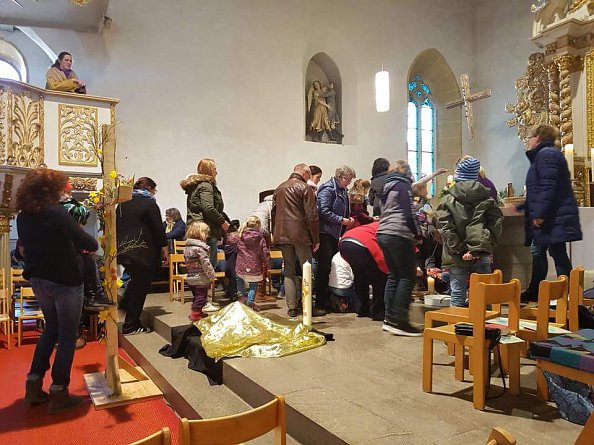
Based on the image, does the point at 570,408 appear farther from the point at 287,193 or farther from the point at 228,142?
the point at 228,142

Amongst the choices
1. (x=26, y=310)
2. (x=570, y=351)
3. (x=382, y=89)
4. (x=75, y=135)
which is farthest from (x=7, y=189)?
(x=570, y=351)

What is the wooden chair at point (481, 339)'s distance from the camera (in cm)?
266

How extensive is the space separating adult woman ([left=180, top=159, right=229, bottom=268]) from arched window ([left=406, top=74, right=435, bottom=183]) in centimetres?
824

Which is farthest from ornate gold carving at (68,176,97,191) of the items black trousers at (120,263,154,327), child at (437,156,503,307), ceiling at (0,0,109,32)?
child at (437,156,503,307)

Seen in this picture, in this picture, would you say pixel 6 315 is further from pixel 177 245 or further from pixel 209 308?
pixel 177 245

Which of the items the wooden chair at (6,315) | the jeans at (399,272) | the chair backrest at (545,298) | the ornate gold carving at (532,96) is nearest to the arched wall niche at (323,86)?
the ornate gold carving at (532,96)

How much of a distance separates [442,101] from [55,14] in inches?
359

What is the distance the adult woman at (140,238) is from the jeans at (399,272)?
2251mm

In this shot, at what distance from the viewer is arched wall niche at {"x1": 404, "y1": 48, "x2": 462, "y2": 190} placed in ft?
42.1

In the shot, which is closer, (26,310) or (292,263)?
(292,263)

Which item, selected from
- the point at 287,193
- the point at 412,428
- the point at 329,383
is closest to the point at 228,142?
the point at 287,193

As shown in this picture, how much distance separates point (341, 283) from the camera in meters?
5.31

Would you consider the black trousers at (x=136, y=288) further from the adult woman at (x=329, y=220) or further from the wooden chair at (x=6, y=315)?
the adult woman at (x=329, y=220)

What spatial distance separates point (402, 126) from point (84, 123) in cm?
735
